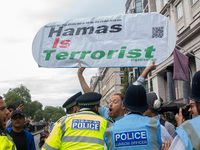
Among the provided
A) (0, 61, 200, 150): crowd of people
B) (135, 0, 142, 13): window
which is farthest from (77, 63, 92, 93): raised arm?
(135, 0, 142, 13): window

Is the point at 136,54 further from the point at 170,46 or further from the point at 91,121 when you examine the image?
the point at 91,121

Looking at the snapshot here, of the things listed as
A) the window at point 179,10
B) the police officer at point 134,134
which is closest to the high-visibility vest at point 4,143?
the police officer at point 134,134

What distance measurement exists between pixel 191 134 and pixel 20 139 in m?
3.73

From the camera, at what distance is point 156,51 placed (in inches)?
163

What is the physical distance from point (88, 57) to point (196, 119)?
2.63 metres

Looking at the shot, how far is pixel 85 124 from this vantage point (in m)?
2.96

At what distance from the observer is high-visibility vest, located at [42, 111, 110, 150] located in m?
2.84

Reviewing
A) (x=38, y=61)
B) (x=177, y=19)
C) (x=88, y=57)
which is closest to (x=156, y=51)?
(x=88, y=57)

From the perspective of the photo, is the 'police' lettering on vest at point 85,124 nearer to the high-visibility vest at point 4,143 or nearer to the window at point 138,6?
the high-visibility vest at point 4,143

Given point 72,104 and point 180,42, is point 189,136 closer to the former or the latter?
point 72,104

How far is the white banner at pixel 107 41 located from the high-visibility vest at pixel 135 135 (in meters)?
1.75

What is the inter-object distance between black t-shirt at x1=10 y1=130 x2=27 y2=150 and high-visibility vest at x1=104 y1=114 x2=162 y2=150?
2705 mm

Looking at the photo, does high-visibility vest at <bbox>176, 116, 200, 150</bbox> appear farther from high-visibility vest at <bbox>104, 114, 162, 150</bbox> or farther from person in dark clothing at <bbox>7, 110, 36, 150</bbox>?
person in dark clothing at <bbox>7, 110, 36, 150</bbox>

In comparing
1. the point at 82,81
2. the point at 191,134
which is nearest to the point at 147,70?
the point at 82,81
